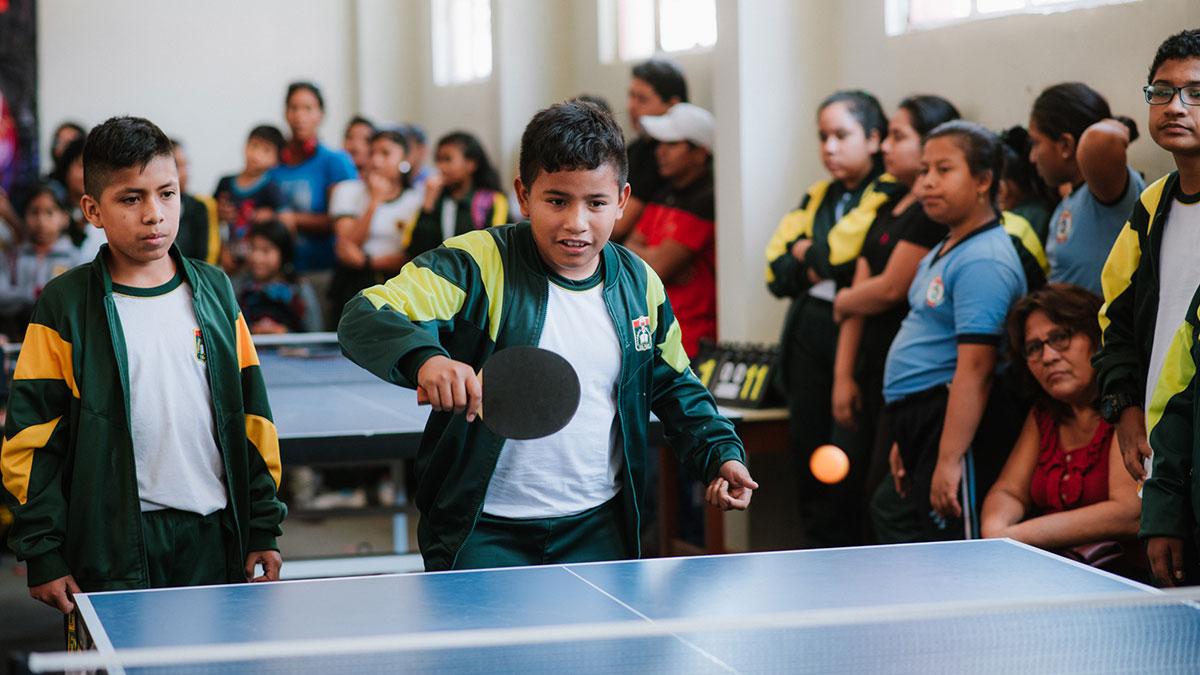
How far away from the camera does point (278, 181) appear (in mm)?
9484

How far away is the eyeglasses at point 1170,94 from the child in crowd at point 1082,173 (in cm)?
74

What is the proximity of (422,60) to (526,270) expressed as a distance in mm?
9769

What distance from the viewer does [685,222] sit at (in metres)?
7.17

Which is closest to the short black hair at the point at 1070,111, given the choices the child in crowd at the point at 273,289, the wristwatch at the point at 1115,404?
the wristwatch at the point at 1115,404

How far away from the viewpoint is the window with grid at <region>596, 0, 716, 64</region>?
8.38 m

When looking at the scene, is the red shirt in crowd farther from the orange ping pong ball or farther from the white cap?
the orange ping pong ball

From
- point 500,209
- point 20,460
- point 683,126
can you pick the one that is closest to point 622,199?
point 20,460

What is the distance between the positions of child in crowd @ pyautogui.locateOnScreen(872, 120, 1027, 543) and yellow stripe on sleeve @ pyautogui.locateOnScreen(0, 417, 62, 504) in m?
2.73

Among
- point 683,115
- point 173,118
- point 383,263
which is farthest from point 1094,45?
point 173,118

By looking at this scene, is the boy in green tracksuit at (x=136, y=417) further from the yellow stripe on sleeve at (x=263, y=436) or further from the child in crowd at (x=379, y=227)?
the child in crowd at (x=379, y=227)

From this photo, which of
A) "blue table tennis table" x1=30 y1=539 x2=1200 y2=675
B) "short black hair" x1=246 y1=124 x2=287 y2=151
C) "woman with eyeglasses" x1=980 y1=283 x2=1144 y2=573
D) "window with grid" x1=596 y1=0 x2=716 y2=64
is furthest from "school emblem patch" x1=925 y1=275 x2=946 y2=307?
"short black hair" x1=246 y1=124 x2=287 y2=151

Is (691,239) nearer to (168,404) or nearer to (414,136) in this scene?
(414,136)

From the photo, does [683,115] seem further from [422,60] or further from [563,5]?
[422,60]

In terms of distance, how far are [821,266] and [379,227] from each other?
3.72m
